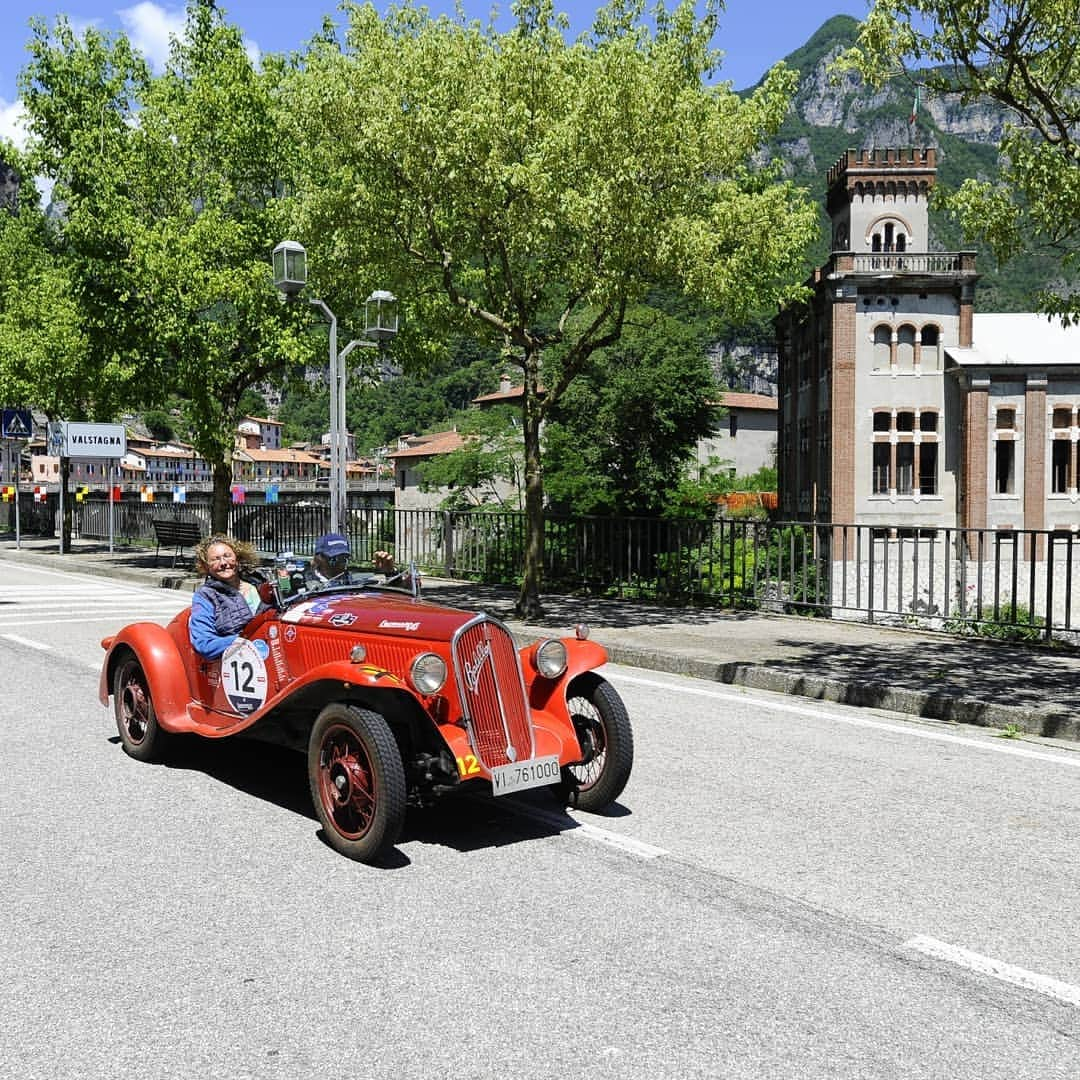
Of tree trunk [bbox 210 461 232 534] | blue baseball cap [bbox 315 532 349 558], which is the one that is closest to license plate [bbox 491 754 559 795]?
blue baseball cap [bbox 315 532 349 558]

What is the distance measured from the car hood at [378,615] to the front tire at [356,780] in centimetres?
48

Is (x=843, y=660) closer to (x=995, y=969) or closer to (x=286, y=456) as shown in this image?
(x=995, y=969)

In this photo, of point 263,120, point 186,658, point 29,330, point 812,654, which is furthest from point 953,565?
point 29,330

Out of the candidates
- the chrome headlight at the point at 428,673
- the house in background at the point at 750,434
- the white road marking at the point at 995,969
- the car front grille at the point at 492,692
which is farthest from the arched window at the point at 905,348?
the white road marking at the point at 995,969

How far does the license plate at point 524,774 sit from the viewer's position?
5059 mm

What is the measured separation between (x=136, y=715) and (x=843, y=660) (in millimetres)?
6542

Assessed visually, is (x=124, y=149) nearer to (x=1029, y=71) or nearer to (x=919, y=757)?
(x=1029, y=71)

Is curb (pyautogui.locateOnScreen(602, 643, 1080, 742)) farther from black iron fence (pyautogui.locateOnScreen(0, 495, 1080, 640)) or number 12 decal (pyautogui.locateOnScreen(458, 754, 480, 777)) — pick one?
number 12 decal (pyautogui.locateOnScreen(458, 754, 480, 777))

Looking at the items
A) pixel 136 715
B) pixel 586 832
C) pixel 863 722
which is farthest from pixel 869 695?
pixel 136 715

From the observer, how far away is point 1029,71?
1057cm

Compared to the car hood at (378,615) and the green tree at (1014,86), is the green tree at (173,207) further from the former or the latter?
the car hood at (378,615)

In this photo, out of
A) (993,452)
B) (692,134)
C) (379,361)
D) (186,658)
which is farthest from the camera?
(993,452)

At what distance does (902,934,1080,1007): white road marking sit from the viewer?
12.0ft

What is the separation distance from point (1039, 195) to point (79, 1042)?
10569 millimetres
